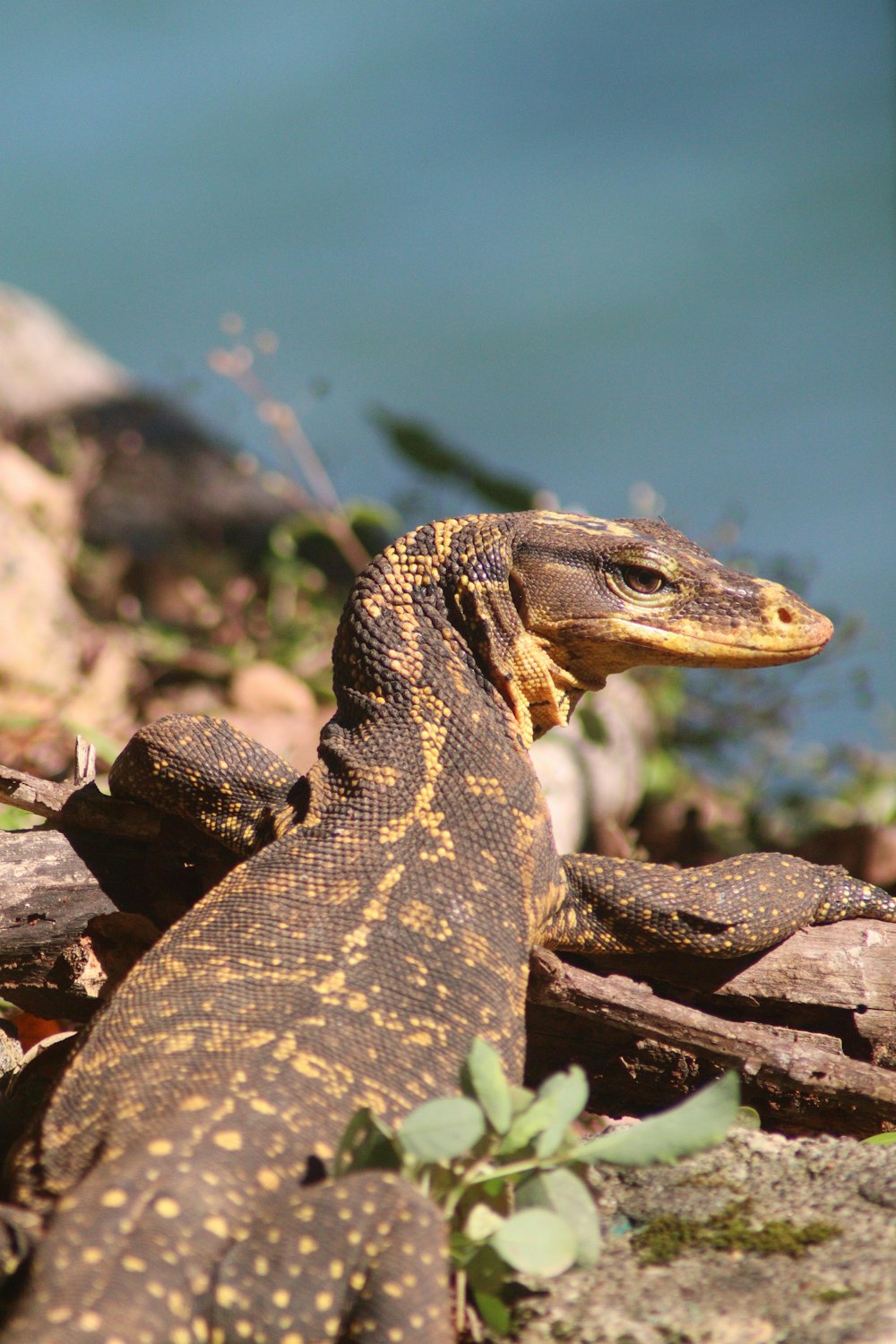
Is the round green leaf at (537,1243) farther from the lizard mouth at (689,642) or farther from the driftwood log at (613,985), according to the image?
the lizard mouth at (689,642)

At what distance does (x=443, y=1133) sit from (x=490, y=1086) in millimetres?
141

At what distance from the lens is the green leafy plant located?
2.62 meters

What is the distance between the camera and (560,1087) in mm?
2754

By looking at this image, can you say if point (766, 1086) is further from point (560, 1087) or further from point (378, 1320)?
point (378, 1320)

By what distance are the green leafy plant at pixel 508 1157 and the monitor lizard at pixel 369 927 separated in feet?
0.41

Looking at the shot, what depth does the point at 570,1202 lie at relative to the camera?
275cm

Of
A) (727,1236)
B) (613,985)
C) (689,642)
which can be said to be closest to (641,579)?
(689,642)

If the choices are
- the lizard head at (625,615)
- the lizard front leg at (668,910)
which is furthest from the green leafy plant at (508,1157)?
the lizard head at (625,615)

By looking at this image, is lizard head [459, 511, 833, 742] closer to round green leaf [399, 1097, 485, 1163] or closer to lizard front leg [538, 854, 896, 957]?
lizard front leg [538, 854, 896, 957]

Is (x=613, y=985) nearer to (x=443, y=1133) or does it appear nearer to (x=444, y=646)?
(x=444, y=646)

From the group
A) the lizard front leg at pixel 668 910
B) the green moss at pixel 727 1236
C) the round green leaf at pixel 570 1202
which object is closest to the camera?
the round green leaf at pixel 570 1202

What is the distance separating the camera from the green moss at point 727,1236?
3.07 meters

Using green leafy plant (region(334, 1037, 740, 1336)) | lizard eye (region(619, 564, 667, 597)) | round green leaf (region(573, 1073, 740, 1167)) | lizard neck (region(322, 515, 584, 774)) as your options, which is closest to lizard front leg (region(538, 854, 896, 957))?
lizard neck (region(322, 515, 584, 774))

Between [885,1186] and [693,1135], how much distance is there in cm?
99
